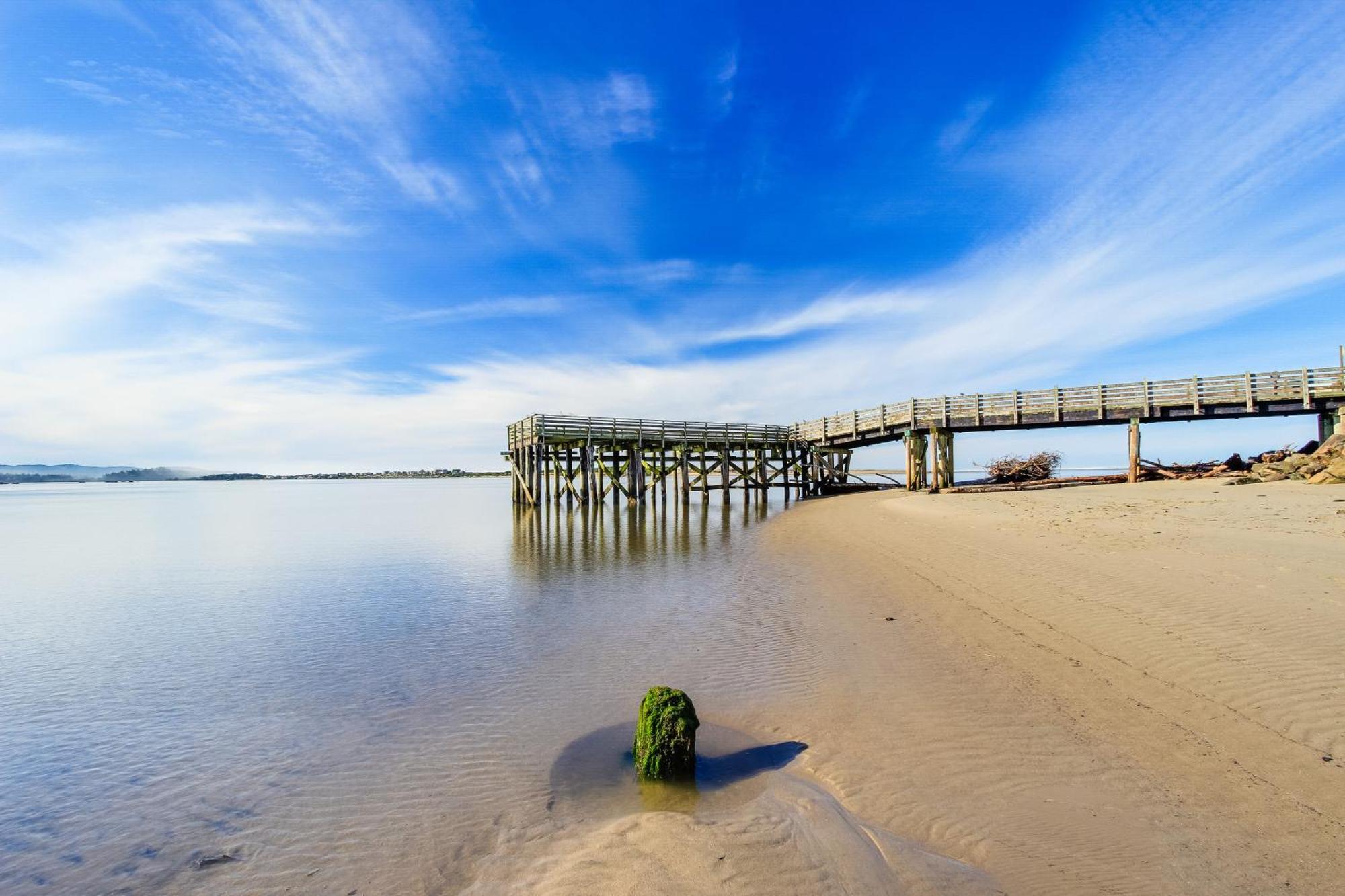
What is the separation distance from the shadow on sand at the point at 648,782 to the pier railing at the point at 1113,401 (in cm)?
2767

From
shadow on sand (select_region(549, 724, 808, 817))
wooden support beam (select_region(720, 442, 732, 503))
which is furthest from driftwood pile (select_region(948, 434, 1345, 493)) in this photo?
shadow on sand (select_region(549, 724, 808, 817))

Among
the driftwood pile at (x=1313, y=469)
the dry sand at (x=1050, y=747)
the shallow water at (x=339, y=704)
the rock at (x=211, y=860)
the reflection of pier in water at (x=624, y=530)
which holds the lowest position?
the reflection of pier in water at (x=624, y=530)

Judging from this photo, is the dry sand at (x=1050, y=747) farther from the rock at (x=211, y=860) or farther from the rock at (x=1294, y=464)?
the rock at (x=1294, y=464)

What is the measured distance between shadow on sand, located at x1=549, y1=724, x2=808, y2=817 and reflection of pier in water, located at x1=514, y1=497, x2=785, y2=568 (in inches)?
414

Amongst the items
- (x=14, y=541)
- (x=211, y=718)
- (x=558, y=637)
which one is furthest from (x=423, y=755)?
(x=14, y=541)

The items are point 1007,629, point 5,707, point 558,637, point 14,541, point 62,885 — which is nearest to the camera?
point 62,885

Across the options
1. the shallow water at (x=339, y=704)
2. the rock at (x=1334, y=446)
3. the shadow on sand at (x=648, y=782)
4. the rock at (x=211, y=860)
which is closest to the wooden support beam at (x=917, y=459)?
the rock at (x=1334, y=446)

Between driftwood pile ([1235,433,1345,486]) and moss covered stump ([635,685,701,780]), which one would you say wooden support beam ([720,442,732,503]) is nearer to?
driftwood pile ([1235,433,1345,486])

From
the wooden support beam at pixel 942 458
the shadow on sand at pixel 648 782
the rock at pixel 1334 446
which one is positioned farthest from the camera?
the wooden support beam at pixel 942 458

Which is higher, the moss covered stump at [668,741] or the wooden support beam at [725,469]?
the wooden support beam at [725,469]

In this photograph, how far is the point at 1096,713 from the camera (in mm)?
5398

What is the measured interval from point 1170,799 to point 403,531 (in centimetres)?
2674

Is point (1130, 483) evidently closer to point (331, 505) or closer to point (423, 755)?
point (423, 755)

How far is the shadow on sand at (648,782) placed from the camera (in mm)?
4359
